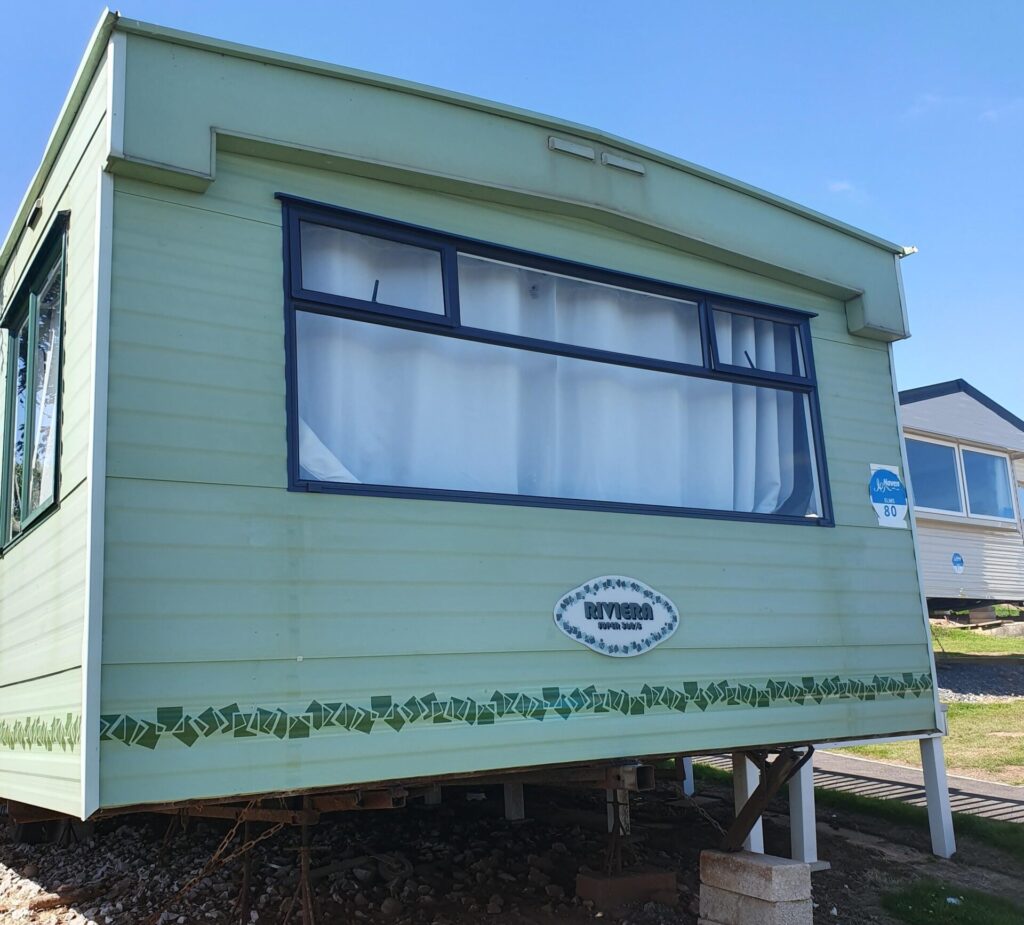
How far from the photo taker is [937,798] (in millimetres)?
5973

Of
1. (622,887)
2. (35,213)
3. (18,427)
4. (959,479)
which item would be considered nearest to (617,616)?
(622,887)

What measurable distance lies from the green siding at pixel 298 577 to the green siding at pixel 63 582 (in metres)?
0.17

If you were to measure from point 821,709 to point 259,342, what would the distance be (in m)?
3.17

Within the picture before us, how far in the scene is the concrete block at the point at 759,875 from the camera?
4.59 meters

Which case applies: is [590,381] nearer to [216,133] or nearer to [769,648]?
[769,648]

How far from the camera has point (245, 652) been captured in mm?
3395

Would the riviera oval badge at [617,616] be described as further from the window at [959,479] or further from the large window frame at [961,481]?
the large window frame at [961,481]

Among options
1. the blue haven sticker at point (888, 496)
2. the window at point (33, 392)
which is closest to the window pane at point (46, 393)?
the window at point (33, 392)

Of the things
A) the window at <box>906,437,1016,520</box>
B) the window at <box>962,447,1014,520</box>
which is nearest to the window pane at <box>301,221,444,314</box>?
the window at <box>906,437,1016,520</box>

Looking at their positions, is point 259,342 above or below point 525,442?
above

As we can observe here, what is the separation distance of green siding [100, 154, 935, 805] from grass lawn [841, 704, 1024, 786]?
4.55 m

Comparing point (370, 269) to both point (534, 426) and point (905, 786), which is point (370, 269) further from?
point (905, 786)

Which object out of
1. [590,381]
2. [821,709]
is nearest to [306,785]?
[590,381]

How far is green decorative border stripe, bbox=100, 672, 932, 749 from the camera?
3.22 metres
